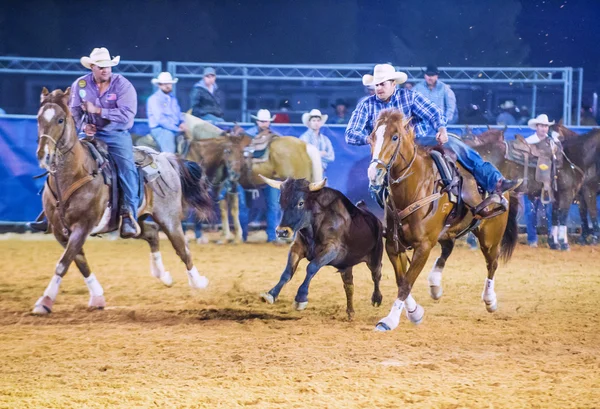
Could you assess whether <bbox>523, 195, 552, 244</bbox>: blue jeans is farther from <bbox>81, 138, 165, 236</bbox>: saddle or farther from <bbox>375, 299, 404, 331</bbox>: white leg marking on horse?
<bbox>81, 138, 165, 236</bbox>: saddle

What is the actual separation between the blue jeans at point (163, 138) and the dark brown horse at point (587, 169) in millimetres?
6736

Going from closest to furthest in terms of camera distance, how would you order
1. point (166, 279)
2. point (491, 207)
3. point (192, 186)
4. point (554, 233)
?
1. point (491, 207)
2. point (166, 279)
3. point (192, 186)
4. point (554, 233)

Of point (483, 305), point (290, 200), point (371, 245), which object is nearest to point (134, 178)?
point (290, 200)

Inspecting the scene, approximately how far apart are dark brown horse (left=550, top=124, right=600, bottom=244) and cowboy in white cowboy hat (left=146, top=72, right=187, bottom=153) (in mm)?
6652

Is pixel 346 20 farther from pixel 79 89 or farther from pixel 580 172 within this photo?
pixel 79 89

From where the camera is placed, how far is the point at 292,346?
5.85 meters

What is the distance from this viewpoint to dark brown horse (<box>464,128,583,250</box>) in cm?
1309

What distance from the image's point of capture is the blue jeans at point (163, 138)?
12898 mm

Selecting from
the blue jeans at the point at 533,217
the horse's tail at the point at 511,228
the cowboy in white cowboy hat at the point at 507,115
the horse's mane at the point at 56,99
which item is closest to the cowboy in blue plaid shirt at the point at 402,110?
the horse's tail at the point at 511,228

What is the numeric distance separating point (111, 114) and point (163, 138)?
5608 millimetres

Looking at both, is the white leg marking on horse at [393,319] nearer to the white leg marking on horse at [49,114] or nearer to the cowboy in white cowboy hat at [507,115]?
the white leg marking on horse at [49,114]

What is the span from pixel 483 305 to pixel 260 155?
630cm

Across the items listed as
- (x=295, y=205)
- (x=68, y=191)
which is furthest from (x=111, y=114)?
(x=295, y=205)

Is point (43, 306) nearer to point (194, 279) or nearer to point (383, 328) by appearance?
point (194, 279)
